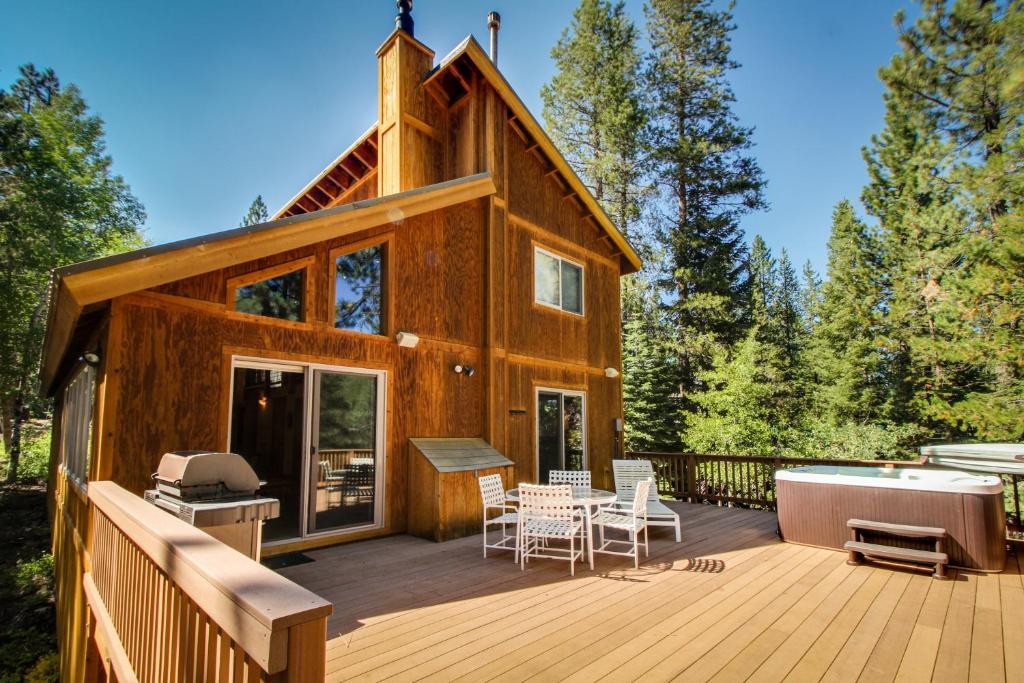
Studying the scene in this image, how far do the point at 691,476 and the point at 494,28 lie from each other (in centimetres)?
913

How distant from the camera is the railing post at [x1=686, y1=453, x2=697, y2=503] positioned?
29.1 feet

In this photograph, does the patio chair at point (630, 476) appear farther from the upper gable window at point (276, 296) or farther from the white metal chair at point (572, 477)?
the upper gable window at point (276, 296)

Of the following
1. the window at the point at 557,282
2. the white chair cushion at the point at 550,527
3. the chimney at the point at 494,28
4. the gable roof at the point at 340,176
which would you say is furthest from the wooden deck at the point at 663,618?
the chimney at the point at 494,28

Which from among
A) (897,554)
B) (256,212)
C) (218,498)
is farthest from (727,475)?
(256,212)

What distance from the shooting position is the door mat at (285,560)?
4824mm

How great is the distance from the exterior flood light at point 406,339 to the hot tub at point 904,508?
482 centimetres

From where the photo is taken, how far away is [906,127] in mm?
15273

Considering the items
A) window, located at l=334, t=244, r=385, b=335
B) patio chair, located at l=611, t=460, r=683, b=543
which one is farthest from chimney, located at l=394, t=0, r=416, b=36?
patio chair, located at l=611, t=460, r=683, b=543

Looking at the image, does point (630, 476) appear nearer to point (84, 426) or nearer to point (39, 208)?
point (84, 426)

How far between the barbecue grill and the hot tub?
564cm

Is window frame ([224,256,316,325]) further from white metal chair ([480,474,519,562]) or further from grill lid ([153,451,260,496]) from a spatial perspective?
white metal chair ([480,474,519,562])

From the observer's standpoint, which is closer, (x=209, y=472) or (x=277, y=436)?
(x=209, y=472)

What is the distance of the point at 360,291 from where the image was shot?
6.14 metres

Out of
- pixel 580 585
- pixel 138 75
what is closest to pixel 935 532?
pixel 580 585
